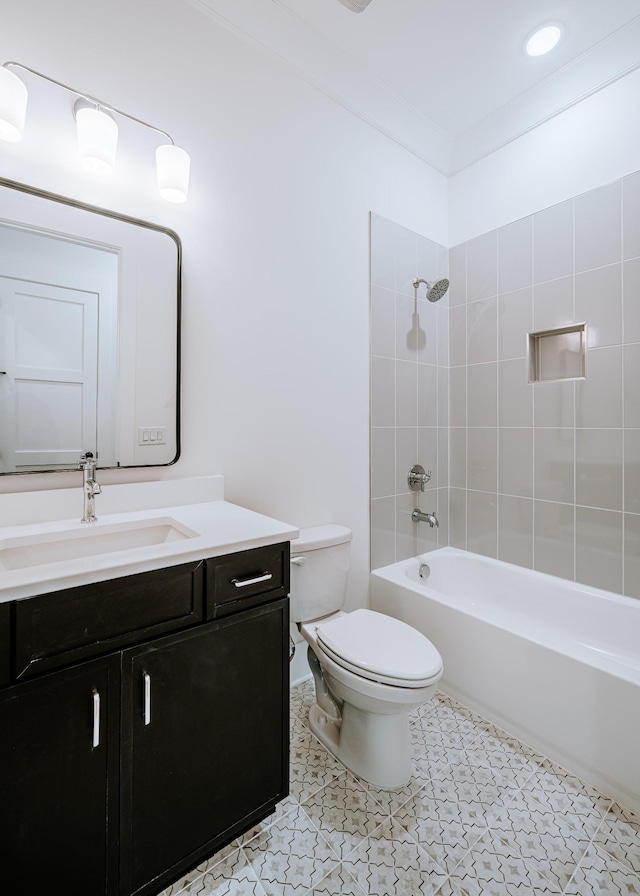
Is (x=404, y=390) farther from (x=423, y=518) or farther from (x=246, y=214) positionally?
(x=246, y=214)

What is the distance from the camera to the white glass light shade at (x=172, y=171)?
135 cm

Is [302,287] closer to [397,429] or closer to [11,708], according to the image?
[397,429]

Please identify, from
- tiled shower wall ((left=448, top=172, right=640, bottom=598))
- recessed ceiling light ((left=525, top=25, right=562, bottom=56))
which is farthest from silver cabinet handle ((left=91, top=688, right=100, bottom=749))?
recessed ceiling light ((left=525, top=25, right=562, bottom=56))

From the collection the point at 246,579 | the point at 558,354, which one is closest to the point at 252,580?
the point at 246,579

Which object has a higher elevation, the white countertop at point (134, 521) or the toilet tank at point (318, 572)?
the white countertop at point (134, 521)

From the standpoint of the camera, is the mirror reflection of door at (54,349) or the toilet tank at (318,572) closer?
the mirror reflection of door at (54,349)

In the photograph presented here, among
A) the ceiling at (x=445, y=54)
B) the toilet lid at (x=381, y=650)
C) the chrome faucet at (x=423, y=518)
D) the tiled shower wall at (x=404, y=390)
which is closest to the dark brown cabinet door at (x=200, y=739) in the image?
the toilet lid at (x=381, y=650)

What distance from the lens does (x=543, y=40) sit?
5.78 ft

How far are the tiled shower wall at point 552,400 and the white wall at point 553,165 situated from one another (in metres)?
0.08

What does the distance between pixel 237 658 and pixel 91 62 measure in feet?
6.06

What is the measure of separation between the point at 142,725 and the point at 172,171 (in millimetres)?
1595

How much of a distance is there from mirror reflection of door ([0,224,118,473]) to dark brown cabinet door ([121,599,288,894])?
2.28 ft

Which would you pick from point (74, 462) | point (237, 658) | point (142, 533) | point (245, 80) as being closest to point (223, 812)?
point (237, 658)

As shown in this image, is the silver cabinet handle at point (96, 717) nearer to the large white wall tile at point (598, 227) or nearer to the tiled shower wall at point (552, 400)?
the tiled shower wall at point (552, 400)
